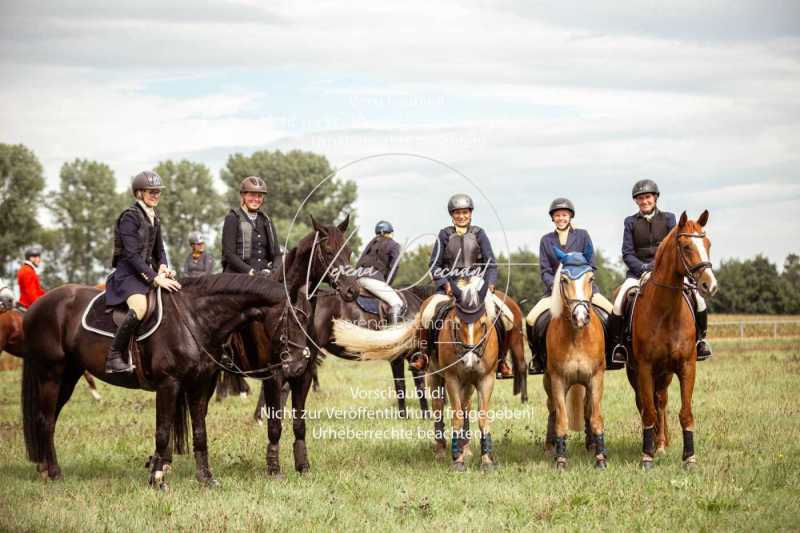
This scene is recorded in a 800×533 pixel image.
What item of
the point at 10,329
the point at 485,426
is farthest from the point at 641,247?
the point at 10,329

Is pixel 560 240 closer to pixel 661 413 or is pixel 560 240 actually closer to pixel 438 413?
pixel 661 413

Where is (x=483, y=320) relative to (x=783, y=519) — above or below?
above

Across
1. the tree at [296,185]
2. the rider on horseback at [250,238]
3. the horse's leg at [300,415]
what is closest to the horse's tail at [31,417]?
the rider on horseback at [250,238]

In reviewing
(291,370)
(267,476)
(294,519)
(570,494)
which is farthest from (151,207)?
(570,494)

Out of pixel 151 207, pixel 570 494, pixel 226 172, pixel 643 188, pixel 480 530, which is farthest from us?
pixel 226 172

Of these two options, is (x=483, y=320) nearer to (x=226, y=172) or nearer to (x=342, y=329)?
(x=342, y=329)

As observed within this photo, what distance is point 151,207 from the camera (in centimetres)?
970

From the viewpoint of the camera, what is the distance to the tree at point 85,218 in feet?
238

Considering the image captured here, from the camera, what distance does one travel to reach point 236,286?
9.24m

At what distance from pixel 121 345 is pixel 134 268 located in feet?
2.82

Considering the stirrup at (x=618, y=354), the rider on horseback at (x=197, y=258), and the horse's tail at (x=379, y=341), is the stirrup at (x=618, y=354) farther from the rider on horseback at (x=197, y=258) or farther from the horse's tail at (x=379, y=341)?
the rider on horseback at (x=197, y=258)

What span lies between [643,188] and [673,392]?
7338mm

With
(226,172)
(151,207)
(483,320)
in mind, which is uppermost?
(226,172)

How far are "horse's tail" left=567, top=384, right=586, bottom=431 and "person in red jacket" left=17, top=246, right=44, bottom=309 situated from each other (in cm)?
1053
